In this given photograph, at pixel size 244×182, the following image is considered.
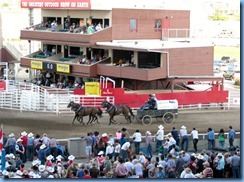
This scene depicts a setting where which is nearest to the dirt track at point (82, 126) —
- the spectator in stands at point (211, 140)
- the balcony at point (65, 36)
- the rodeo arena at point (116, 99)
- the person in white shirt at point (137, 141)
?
the rodeo arena at point (116, 99)

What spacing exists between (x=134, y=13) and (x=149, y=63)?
2.66m

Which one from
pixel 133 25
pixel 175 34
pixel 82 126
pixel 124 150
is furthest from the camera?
pixel 175 34

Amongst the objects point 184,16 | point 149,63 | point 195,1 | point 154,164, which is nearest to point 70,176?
point 154,164

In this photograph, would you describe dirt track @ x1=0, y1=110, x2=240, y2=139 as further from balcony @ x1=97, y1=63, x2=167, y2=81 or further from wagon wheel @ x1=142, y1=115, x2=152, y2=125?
balcony @ x1=97, y1=63, x2=167, y2=81

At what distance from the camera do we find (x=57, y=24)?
99.5 ft

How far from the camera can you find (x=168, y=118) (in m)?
21.5

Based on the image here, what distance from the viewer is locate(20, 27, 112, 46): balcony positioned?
Answer: 92.3ft

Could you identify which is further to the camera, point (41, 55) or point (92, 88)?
point (41, 55)

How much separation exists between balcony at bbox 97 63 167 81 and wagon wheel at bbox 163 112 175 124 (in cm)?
438

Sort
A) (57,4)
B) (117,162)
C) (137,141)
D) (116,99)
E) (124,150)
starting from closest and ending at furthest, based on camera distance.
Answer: (117,162), (124,150), (137,141), (116,99), (57,4)

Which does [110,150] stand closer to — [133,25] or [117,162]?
[117,162]

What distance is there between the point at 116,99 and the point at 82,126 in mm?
3190

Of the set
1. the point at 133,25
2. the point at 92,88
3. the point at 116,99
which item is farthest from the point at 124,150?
the point at 133,25

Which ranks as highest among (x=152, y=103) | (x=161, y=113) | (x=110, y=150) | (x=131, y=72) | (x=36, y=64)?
(x=36, y=64)
